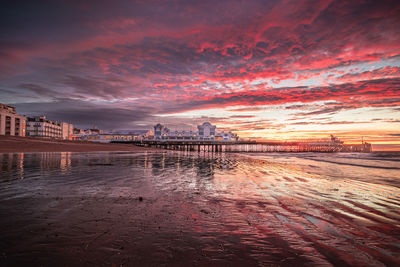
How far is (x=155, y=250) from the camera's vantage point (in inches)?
136

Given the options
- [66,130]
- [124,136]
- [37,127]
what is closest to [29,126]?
[37,127]

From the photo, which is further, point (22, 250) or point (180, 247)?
point (180, 247)

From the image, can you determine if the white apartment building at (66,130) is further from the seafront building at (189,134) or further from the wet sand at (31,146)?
the wet sand at (31,146)

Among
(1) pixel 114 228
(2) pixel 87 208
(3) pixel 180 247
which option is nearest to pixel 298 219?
(3) pixel 180 247

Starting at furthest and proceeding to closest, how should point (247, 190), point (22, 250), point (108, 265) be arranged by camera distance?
point (247, 190) → point (22, 250) → point (108, 265)

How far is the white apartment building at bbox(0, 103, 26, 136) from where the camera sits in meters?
68.8

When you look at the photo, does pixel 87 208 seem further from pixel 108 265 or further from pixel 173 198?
pixel 108 265

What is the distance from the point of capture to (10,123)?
7281 cm

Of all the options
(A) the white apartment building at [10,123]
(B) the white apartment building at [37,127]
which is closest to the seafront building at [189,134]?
(B) the white apartment building at [37,127]

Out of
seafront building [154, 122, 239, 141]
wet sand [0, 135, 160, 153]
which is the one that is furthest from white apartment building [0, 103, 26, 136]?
seafront building [154, 122, 239, 141]

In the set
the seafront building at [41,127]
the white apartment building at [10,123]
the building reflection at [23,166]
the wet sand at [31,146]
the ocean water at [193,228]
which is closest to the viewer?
the ocean water at [193,228]

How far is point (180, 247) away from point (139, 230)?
1.12 meters

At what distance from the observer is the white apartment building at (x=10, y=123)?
2709 inches

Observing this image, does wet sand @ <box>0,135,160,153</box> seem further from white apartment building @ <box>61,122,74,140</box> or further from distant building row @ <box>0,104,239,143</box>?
white apartment building @ <box>61,122,74,140</box>
